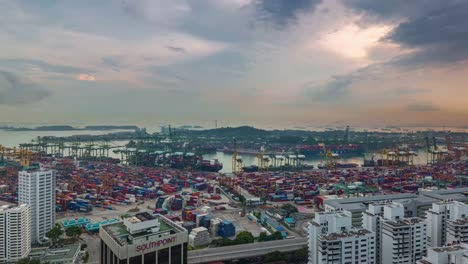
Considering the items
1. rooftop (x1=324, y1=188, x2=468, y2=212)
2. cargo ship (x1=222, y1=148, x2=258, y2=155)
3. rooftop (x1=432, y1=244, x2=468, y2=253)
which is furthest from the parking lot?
cargo ship (x1=222, y1=148, x2=258, y2=155)

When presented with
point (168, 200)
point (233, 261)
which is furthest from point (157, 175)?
point (233, 261)

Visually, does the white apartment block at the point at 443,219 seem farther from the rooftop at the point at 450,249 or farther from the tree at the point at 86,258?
the tree at the point at 86,258

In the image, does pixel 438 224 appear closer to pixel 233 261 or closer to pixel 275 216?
pixel 233 261

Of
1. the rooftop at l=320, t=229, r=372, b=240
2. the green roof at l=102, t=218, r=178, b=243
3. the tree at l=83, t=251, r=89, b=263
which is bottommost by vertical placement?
the tree at l=83, t=251, r=89, b=263

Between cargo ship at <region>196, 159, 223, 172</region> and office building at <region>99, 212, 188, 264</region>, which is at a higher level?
office building at <region>99, 212, 188, 264</region>

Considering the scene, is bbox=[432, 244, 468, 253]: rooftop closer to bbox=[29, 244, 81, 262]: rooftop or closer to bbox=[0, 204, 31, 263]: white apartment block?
bbox=[29, 244, 81, 262]: rooftop

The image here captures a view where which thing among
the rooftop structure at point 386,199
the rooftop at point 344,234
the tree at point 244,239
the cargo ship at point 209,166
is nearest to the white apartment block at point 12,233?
the tree at point 244,239
